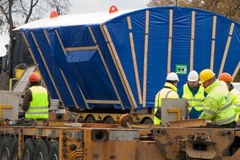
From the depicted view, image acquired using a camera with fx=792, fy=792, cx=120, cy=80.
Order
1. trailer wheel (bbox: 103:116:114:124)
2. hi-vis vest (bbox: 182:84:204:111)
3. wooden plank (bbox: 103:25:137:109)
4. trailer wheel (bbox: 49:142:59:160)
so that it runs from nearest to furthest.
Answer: trailer wheel (bbox: 49:142:59:160), hi-vis vest (bbox: 182:84:204:111), wooden plank (bbox: 103:25:137:109), trailer wheel (bbox: 103:116:114:124)

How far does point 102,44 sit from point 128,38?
0.73 meters

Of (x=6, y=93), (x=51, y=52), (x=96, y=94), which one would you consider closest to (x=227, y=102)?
(x=6, y=93)

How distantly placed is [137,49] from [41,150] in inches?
302

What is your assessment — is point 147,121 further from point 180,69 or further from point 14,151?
point 14,151

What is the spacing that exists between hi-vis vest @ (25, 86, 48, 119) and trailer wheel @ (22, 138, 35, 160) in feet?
5.41

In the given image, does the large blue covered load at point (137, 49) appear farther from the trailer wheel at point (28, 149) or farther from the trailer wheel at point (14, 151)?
the trailer wheel at point (28, 149)

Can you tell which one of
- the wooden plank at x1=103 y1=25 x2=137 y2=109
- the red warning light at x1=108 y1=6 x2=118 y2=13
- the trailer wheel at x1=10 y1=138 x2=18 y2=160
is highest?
the red warning light at x1=108 y1=6 x2=118 y2=13

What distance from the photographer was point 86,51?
22031mm

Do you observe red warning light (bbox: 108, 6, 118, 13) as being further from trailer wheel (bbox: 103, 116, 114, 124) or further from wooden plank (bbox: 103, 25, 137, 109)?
trailer wheel (bbox: 103, 116, 114, 124)

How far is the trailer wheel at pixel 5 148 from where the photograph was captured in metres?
15.8

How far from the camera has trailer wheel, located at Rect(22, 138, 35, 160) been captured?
14.5 metres

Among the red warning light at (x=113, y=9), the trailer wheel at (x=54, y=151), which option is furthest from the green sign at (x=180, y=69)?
the trailer wheel at (x=54, y=151)

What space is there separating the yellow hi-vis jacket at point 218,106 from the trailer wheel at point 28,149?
3.76 m

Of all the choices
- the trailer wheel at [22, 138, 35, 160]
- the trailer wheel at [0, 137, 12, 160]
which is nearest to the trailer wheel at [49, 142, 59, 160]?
the trailer wheel at [22, 138, 35, 160]
